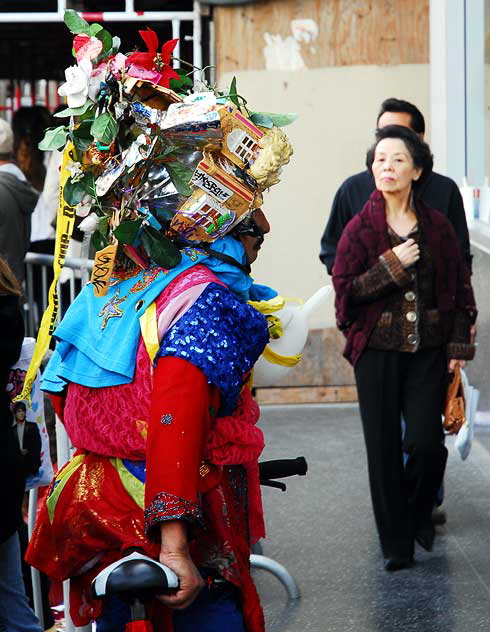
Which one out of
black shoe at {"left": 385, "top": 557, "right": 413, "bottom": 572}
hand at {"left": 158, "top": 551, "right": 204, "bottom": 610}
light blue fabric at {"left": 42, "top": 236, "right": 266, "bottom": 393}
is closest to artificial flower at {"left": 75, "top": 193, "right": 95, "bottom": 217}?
light blue fabric at {"left": 42, "top": 236, "right": 266, "bottom": 393}

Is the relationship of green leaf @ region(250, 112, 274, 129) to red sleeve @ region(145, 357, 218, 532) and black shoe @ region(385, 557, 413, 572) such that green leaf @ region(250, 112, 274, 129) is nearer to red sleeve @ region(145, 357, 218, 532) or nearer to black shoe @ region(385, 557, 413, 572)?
red sleeve @ region(145, 357, 218, 532)

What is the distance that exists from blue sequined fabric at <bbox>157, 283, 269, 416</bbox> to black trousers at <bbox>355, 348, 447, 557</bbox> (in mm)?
2770

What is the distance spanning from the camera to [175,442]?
104 inches

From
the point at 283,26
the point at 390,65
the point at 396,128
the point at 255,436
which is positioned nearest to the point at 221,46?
the point at 283,26

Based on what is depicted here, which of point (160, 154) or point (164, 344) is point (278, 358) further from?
point (160, 154)

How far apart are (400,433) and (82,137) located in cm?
298

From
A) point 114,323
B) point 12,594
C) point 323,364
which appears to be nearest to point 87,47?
point 114,323

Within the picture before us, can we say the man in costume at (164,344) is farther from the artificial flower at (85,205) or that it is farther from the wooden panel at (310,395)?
the wooden panel at (310,395)

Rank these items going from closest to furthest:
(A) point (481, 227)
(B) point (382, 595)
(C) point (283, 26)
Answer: (B) point (382, 595)
(A) point (481, 227)
(C) point (283, 26)

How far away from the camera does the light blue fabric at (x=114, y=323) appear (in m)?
2.84

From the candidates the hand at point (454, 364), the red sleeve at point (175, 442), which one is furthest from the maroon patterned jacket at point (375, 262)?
the red sleeve at point (175, 442)

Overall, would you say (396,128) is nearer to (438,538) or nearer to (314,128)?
(438,538)

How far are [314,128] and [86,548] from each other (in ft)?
20.2

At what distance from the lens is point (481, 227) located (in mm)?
7727
